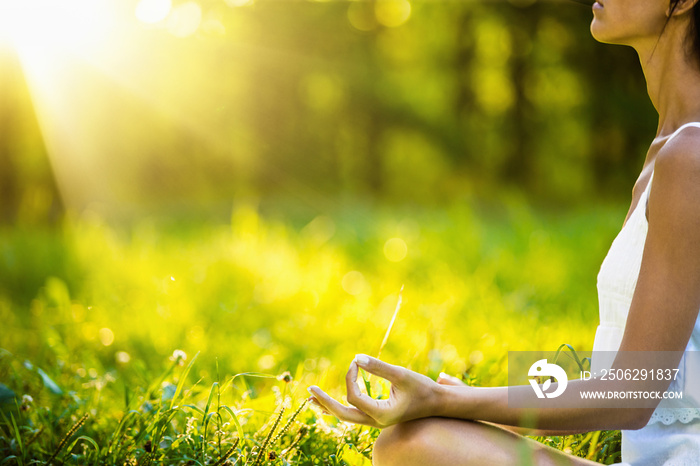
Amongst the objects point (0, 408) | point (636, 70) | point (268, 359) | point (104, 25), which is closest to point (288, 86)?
point (104, 25)

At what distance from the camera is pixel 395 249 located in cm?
488

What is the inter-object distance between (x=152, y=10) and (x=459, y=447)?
5652 mm

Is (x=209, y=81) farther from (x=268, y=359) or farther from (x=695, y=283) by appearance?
(x=695, y=283)

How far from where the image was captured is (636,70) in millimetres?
8844

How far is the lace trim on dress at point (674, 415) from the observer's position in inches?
49.9

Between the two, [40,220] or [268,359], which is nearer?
[268,359]

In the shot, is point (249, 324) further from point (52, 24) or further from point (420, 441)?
point (52, 24)

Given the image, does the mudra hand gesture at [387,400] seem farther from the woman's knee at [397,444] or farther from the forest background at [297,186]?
the forest background at [297,186]

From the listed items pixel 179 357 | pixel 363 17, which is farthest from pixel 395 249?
pixel 363 17

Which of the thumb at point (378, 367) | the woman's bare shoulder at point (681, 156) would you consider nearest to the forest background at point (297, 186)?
the thumb at point (378, 367)

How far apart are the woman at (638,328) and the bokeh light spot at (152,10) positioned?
13.6 ft

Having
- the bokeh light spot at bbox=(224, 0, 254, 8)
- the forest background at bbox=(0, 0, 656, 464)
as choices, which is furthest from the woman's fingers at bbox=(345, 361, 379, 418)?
the bokeh light spot at bbox=(224, 0, 254, 8)

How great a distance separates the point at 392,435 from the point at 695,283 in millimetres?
581

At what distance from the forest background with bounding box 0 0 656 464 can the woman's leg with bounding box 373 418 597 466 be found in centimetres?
42
